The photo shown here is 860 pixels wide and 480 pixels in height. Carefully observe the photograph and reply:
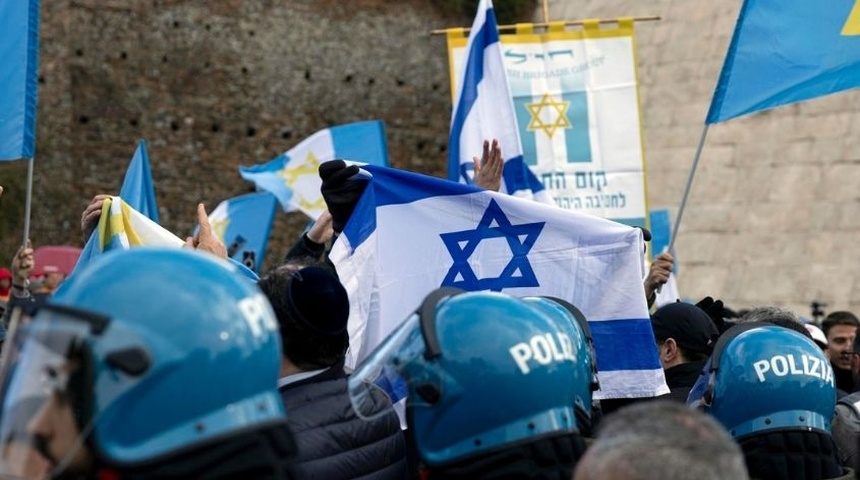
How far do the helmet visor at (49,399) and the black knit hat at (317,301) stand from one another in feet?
3.48

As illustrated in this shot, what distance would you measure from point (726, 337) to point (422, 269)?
125cm

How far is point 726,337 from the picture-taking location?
4211 mm

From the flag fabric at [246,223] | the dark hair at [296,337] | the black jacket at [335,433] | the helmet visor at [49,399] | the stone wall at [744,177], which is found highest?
the helmet visor at [49,399]

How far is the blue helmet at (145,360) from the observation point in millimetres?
2309

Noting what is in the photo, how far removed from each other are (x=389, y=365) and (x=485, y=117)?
528 centimetres

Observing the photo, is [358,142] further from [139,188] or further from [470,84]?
[139,188]

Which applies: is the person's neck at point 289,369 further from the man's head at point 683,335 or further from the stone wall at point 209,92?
the stone wall at point 209,92

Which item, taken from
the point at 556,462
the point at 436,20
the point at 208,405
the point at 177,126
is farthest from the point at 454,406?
the point at 436,20

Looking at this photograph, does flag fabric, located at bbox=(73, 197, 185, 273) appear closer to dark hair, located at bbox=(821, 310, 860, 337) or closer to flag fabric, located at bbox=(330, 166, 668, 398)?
flag fabric, located at bbox=(330, 166, 668, 398)

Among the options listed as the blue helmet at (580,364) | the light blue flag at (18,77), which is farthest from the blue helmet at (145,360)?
the light blue flag at (18,77)

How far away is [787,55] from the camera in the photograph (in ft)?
24.3

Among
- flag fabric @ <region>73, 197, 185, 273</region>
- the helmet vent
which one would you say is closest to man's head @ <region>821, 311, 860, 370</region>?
flag fabric @ <region>73, 197, 185, 273</region>

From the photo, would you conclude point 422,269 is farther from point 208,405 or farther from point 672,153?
point 672,153

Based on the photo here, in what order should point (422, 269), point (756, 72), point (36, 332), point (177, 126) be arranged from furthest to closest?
1. point (177, 126)
2. point (756, 72)
3. point (422, 269)
4. point (36, 332)
